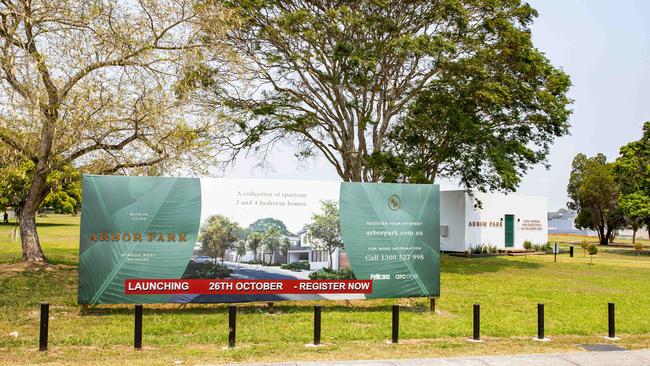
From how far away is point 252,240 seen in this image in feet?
40.6

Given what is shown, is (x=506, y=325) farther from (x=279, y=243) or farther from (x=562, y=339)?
(x=279, y=243)

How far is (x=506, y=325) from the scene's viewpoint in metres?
11.9

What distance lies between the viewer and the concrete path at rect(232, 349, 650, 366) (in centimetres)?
828

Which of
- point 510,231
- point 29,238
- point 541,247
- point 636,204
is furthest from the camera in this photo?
point 636,204

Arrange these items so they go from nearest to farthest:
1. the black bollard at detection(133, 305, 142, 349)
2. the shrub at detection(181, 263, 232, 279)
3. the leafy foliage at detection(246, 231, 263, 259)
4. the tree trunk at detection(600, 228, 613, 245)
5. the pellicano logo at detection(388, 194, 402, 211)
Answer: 1. the black bollard at detection(133, 305, 142, 349)
2. the shrub at detection(181, 263, 232, 279)
3. the leafy foliage at detection(246, 231, 263, 259)
4. the pellicano logo at detection(388, 194, 402, 211)
5. the tree trunk at detection(600, 228, 613, 245)

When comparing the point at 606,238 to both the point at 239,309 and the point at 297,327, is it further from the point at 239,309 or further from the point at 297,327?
the point at 297,327

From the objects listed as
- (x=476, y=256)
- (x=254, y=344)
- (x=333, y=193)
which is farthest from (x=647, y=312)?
(x=476, y=256)

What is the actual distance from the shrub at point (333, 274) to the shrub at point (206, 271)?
75.9 inches

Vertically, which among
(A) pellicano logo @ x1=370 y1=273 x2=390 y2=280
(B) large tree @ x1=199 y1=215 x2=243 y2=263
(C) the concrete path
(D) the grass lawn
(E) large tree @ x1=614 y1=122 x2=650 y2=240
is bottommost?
(D) the grass lawn

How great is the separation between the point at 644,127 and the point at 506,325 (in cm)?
4421

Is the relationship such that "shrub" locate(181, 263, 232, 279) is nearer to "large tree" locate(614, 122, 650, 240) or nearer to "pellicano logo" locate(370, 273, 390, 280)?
"pellicano logo" locate(370, 273, 390, 280)

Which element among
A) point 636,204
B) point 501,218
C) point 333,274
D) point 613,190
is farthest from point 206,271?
point 613,190

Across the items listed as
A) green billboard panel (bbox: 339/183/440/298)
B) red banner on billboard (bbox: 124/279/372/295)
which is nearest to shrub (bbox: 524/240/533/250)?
green billboard panel (bbox: 339/183/440/298)

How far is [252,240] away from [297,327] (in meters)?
2.36
